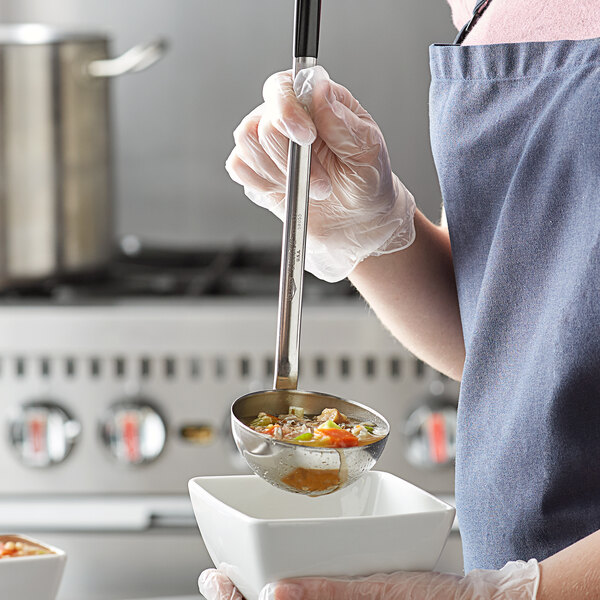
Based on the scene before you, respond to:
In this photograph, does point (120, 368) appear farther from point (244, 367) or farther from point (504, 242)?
point (504, 242)

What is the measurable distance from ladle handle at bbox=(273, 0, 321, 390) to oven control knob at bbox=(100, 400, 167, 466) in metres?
0.68

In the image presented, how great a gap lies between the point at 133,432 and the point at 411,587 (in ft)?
2.79

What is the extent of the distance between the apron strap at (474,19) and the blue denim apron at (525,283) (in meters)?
0.06

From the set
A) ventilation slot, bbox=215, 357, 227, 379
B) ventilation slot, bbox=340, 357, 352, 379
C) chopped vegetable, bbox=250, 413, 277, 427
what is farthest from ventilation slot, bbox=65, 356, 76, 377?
chopped vegetable, bbox=250, 413, 277, 427

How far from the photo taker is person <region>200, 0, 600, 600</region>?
30.4 inches

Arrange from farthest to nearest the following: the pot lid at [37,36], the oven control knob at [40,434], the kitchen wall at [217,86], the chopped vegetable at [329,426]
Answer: the kitchen wall at [217,86] < the pot lid at [37,36] < the oven control knob at [40,434] < the chopped vegetable at [329,426]

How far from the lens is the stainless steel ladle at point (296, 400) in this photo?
73cm

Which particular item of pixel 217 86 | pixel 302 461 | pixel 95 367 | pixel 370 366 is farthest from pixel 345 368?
pixel 217 86

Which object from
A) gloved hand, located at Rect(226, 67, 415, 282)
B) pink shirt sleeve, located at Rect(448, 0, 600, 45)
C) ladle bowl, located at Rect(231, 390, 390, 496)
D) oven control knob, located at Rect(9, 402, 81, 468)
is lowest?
oven control knob, located at Rect(9, 402, 81, 468)

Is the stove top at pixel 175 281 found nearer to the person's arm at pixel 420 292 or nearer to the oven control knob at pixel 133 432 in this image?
the oven control knob at pixel 133 432

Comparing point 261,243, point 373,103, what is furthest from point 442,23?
point 261,243

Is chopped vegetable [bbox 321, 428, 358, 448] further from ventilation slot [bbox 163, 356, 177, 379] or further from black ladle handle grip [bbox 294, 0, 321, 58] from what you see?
ventilation slot [bbox 163, 356, 177, 379]

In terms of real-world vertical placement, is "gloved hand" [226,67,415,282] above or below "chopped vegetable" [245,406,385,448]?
above

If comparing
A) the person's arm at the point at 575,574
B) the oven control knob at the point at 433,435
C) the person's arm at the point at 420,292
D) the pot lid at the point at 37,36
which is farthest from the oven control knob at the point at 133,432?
the person's arm at the point at 575,574
